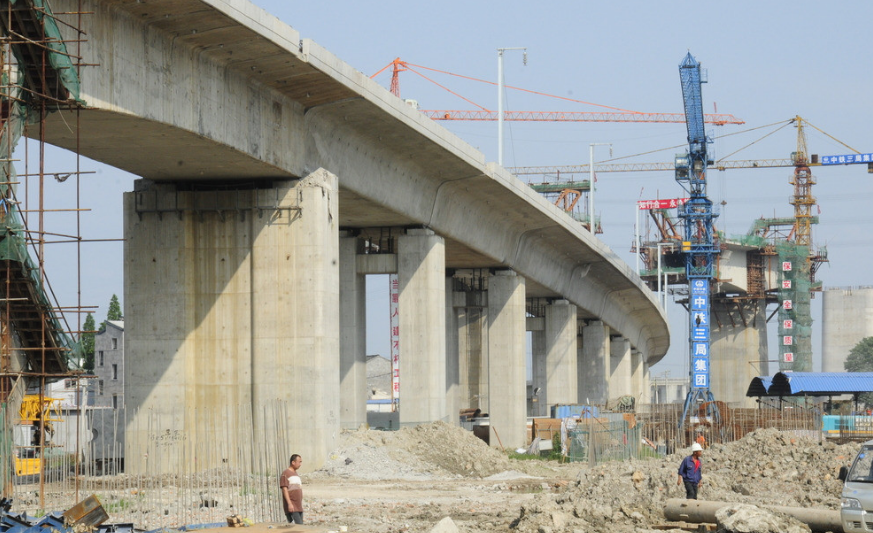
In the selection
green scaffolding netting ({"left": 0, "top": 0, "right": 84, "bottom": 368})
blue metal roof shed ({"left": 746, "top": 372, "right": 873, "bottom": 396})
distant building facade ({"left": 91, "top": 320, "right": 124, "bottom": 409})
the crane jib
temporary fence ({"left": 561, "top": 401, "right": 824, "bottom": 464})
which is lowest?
temporary fence ({"left": 561, "top": 401, "right": 824, "bottom": 464})

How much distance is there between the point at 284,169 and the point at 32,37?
1069 centimetres

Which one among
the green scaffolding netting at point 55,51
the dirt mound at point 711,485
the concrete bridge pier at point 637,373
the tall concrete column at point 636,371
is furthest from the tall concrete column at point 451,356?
the tall concrete column at point 636,371

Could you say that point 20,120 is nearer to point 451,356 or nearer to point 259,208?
point 259,208

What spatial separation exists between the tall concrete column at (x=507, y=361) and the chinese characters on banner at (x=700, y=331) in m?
23.6

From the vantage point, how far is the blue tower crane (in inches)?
3219

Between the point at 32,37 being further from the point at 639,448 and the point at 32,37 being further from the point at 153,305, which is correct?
the point at 639,448

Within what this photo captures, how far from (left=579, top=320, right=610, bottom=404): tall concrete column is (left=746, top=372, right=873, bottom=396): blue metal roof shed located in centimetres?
2060

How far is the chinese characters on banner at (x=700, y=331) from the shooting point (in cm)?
8181

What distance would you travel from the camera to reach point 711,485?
29.3 m

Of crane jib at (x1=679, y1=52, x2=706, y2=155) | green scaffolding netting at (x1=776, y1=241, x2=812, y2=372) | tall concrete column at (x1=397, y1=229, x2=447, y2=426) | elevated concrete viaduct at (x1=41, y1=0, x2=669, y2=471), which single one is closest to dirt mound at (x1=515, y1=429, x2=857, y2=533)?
elevated concrete viaduct at (x1=41, y1=0, x2=669, y2=471)

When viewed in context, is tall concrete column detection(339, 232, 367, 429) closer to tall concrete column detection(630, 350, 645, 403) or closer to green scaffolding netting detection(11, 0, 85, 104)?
green scaffolding netting detection(11, 0, 85, 104)

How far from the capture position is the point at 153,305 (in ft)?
121

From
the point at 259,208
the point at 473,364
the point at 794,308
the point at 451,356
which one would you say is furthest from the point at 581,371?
the point at 259,208

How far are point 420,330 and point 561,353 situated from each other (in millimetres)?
27834
